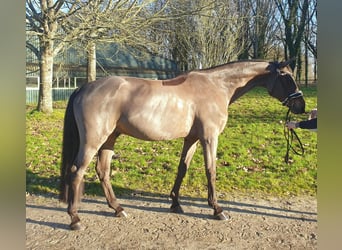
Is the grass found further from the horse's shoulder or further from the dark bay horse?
the horse's shoulder

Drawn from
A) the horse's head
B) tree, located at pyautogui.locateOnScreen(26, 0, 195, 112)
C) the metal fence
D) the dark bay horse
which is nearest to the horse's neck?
the dark bay horse

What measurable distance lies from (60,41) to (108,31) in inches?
47.8

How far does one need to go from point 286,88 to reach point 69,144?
2593 mm

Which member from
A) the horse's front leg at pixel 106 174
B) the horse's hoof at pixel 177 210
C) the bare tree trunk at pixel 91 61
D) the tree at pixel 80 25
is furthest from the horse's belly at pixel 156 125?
the bare tree trunk at pixel 91 61

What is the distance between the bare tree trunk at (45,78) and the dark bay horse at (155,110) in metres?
4.60

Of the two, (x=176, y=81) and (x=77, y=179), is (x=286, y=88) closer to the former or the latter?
(x=176, y=81)

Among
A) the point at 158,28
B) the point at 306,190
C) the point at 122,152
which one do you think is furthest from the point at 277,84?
the point at 158,28

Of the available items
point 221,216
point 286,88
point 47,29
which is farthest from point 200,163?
point 47,29

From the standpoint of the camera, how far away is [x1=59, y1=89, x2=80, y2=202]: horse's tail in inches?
140

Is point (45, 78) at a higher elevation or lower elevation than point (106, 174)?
higher

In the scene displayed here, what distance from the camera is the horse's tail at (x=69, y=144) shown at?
356cm

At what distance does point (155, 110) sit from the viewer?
3607 millimetres

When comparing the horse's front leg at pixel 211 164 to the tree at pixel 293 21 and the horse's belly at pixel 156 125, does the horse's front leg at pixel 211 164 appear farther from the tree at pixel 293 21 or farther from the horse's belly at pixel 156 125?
the tree at pixel 293 21
